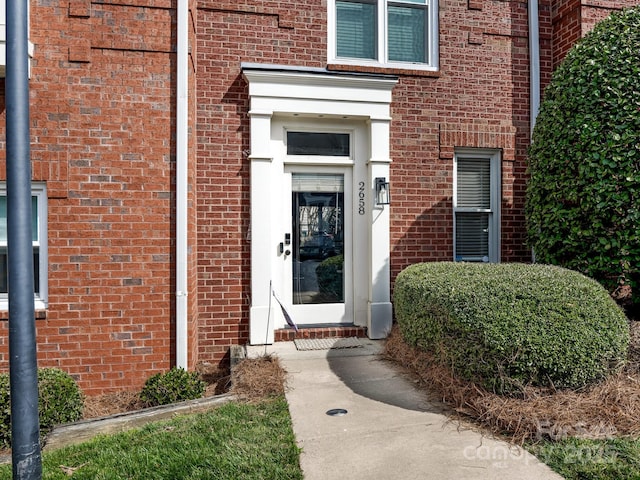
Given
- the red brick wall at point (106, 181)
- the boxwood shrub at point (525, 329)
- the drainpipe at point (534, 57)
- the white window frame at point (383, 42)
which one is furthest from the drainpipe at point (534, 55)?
the red brick wall at point (106, 181)

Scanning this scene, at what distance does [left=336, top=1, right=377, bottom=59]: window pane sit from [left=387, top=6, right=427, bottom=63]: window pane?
0.25 metres

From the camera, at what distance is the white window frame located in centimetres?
577

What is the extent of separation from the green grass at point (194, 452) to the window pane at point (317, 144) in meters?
3.28

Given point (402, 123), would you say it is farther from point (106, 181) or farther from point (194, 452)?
point (194, 452)

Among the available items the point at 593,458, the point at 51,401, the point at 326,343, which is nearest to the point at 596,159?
the point at 593,458

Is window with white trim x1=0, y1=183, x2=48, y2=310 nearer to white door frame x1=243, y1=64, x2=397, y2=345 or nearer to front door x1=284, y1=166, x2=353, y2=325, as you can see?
white door frame x1=243, y1=64, x2=397, y2=345

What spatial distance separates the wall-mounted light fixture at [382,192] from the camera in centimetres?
556

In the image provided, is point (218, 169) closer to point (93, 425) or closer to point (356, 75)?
point (356, 75)

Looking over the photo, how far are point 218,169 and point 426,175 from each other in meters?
2.73

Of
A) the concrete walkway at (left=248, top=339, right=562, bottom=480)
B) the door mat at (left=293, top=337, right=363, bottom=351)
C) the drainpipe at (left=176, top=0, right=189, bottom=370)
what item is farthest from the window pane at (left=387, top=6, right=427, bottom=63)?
the concrete walkway at (left=248, top=339, right=562, bottom=480)

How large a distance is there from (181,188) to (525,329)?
143 inches

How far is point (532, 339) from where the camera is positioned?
3256mm

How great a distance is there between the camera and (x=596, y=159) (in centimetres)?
436

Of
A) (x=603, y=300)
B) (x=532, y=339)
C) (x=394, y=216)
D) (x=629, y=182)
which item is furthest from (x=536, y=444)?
(x=394, y=216)
